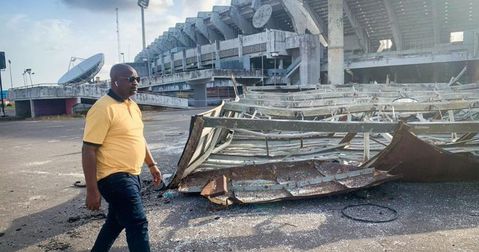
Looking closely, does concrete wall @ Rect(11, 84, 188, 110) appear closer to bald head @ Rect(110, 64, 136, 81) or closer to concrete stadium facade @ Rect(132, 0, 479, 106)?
concrete stadium facade @ Rect(132, 0, 479, 106)

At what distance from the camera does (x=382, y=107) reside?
21.5 feet

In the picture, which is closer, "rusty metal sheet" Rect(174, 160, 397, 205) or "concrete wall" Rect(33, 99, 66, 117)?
"rusty metal sheet" Rect(174, 160, 397, 205)

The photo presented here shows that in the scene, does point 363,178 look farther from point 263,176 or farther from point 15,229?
point 15,229

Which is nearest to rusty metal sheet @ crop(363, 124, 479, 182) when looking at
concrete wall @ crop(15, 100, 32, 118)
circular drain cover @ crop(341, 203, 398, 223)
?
circular drain cover @ crop(341, 203, 398, 223)

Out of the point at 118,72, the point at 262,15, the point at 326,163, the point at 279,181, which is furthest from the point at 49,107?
the point at 118,72

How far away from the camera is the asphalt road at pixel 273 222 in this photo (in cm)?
331

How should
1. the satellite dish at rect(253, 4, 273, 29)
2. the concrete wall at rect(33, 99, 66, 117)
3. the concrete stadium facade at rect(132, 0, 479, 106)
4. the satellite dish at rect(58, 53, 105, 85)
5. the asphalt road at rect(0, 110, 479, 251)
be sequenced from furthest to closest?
the satellite dish at rect(253, 4, 273, 29)
the satellite dish at rect(58, 53, 105, 85)
the concrete wall at rect(33, 99, 66, 117)
the concrete stadium facade at rect(132, 0, 479, 106)
the asphalt road at rect(0, 110, 479, 251)

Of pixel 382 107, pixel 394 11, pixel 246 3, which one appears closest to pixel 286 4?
pixel 246 3

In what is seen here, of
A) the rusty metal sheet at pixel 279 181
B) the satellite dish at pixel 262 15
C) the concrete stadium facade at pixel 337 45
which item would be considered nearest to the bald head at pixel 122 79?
the rusty metal sheet at pixel 279 181

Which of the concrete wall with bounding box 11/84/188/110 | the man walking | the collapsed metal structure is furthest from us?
the concrete wall with bounding box 11/84/188/110

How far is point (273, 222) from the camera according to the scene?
3.82 meters

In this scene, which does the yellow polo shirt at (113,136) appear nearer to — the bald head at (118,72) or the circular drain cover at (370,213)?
the bald head at (118,72)

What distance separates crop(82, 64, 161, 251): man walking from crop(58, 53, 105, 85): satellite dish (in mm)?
38326

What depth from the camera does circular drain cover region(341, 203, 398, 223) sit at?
149 inches
